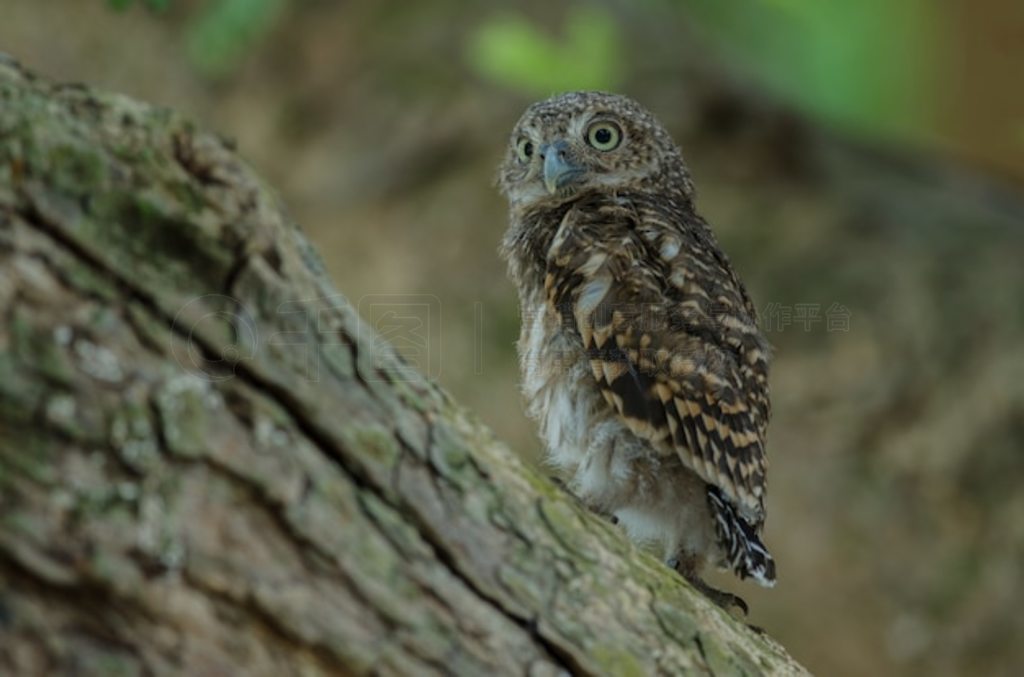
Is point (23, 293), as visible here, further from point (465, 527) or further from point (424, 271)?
point (424, 271)

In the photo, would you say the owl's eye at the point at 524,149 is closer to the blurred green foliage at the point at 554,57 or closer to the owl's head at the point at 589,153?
the owl's head at the point at 589,153

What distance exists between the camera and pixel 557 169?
4.38m

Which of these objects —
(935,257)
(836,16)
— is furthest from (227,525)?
(836,16)

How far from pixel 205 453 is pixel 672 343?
1841 mm

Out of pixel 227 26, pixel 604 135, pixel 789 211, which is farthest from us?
pixel 789 211

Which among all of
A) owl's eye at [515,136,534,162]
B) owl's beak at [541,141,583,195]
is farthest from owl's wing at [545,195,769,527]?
owl's eye at [515,136,534,162]

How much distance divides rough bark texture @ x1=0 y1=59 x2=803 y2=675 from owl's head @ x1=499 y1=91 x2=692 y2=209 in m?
2.41

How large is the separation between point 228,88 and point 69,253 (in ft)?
21.1

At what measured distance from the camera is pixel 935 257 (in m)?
7.47

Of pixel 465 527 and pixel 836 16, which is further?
pixel 836 16

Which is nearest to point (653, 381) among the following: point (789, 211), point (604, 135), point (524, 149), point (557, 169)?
point (557, 169)

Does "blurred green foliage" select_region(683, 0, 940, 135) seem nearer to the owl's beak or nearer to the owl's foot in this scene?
the owl's beak

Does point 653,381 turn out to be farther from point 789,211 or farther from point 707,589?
point 789,211

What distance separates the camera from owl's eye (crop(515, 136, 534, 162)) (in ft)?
15.3
